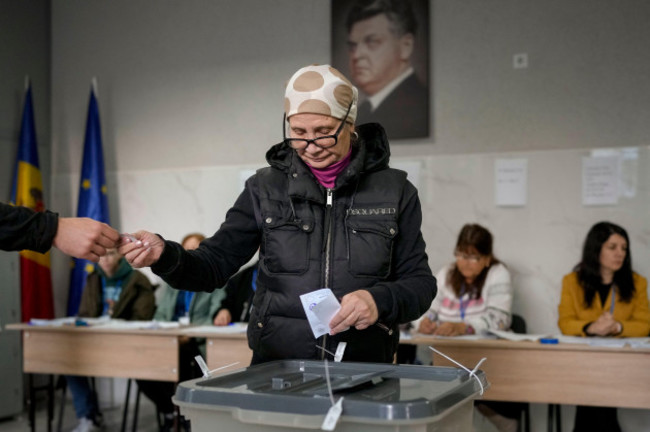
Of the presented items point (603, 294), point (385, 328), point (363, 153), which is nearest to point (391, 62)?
point (603, 294)

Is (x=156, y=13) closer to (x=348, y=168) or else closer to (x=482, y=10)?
(x=482, y=10)

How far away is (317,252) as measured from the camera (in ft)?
5.94

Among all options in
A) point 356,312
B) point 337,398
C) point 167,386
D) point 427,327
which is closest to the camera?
point 337,398

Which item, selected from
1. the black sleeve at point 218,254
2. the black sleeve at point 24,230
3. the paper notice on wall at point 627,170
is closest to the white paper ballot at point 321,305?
the black sleeve at point 218,254

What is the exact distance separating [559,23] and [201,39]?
267cm

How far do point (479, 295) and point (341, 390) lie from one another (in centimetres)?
301

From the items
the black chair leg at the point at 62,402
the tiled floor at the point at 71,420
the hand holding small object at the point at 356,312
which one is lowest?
the tiled floor at the point at 71,420

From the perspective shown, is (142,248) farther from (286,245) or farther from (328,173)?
(328,173)

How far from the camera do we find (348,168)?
1861mm

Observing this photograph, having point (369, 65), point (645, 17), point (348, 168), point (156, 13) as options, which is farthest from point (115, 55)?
point (348, 168)

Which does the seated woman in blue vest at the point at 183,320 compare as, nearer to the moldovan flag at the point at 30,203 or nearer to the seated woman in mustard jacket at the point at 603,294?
the moldovan flag at the point at 30,203

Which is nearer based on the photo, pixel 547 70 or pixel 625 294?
pixel 625 294

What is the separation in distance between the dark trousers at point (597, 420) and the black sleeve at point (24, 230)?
3303mm

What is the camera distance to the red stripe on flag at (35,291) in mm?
5414
